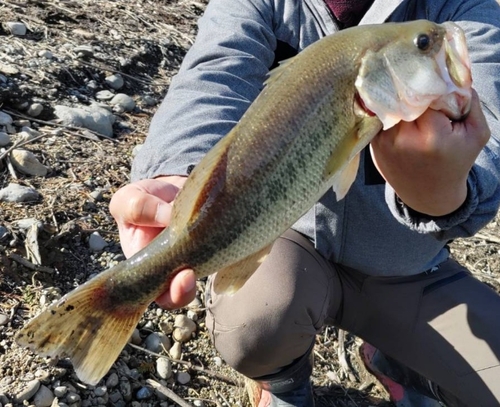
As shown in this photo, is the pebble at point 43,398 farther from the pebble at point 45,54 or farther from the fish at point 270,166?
the pebble at point 45,54

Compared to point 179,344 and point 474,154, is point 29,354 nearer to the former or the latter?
point 179,344

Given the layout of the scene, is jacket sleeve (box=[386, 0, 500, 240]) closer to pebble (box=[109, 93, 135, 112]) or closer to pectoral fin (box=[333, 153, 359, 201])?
pectoral fin (box=[333, 153, 359, 201])

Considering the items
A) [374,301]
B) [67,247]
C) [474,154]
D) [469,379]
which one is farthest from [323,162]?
[67,247]

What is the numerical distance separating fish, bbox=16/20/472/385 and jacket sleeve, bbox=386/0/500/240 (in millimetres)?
450

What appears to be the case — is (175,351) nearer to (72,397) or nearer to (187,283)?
(72,397)

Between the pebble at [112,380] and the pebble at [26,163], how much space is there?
1334 mm

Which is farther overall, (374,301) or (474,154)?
(374,301)

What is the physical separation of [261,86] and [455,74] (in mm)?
1165

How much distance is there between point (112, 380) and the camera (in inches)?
109

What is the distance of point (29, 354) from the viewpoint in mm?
2660

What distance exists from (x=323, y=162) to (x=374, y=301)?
128 centimetres

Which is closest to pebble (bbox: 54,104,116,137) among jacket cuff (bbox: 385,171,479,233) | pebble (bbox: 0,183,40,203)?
pebble (bbox: 0,183,40,203)

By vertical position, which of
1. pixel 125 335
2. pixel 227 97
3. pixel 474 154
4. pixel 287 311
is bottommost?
pixel 287 311

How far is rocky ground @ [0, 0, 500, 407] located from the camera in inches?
110
